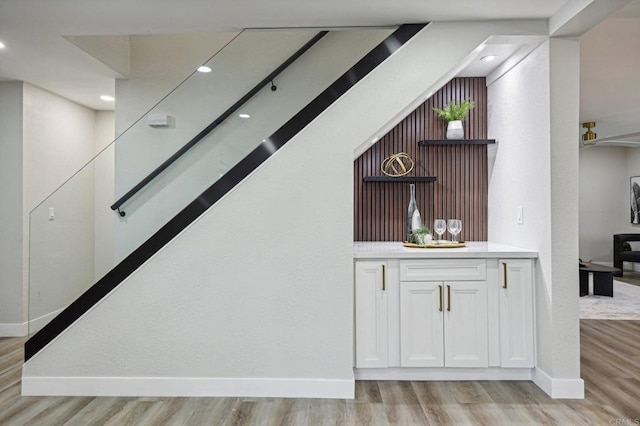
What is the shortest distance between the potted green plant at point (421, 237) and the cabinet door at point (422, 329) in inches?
15.8

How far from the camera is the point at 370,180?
11.8 feet

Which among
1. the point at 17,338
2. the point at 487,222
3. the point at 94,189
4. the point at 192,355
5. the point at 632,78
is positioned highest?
the point at 632,78

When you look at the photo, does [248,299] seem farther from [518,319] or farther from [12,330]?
[12,330]

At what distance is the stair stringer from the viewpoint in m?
2.87

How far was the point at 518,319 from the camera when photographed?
3.02 m

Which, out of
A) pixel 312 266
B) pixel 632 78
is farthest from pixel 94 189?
pixel 632 78

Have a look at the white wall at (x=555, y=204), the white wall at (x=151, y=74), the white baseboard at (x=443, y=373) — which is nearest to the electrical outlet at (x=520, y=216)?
the white wall at (x=555, y=204)

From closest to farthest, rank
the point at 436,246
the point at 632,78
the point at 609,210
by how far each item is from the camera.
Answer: the point at 436,246 < the point at 632,78 < the point at 609,210

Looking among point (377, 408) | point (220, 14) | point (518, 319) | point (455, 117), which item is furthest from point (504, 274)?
point (220, 14)

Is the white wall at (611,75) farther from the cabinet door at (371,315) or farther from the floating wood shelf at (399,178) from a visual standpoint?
the cabinet door at (371,315)

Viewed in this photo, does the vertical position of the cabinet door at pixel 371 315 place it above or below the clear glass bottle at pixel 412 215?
below

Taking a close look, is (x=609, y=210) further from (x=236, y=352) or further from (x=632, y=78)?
(x=236, y=352)

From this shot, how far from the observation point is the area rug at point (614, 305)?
4.99 meters

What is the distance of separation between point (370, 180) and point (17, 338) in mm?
3722
